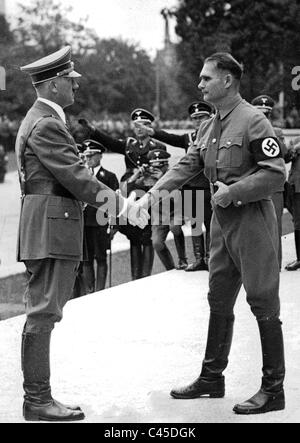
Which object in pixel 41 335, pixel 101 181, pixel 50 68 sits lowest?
pixel 41 335

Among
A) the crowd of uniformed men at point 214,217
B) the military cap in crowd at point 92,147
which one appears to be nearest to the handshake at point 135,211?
the crowd of uniformed men at point 214,217

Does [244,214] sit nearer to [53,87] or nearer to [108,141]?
[53,87]

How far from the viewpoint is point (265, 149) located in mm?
4773

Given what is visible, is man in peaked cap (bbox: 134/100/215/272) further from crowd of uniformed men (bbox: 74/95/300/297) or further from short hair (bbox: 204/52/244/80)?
short hair (bbox: 204/52/244/80)

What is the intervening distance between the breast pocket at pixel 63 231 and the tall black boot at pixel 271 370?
1.10 meters

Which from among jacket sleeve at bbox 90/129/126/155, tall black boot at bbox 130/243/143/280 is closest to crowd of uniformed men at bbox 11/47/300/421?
jacket sleeve at bbox 90/129/126/155

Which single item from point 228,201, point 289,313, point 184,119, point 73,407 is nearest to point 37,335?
point 73,407

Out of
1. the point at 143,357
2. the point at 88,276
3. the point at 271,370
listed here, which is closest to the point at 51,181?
the point at 271,370

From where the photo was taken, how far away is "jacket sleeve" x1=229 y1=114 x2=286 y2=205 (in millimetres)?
4719

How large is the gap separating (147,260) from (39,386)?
19.3 feet

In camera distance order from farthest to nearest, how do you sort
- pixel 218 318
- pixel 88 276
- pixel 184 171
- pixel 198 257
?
pixel 198 257
pixel 88 276
pixel 184 171
pixel 218 318

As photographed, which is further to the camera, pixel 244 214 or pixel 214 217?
pixel 214 217

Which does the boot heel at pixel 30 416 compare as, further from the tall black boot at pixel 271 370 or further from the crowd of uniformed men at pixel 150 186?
the crowd of uniformed men at pixel 150 186

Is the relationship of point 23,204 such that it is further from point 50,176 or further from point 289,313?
point 289,313
